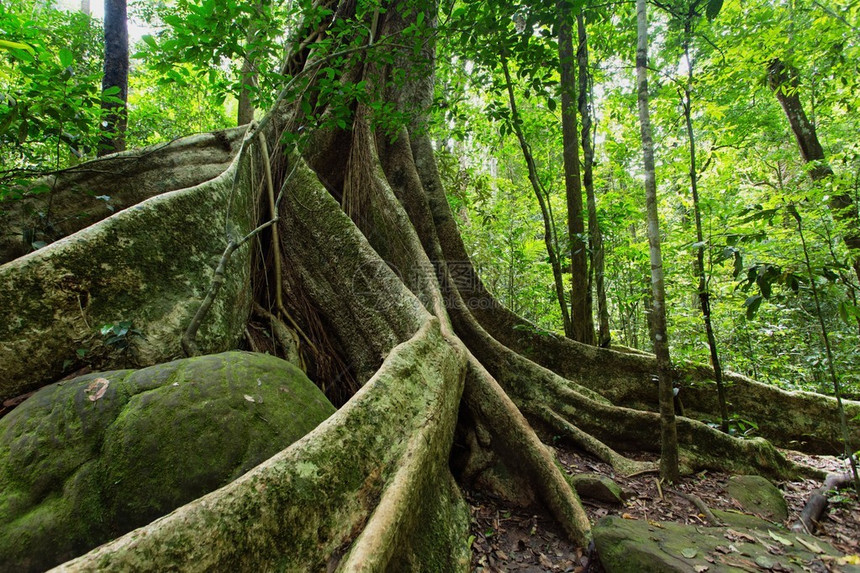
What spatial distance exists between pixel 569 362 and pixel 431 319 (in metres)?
2.44

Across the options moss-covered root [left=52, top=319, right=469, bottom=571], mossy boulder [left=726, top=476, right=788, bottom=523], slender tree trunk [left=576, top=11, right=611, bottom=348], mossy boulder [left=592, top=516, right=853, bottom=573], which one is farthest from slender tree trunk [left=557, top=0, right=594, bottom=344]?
moss-covered root [left=52, top=319, right=469, bottom=571]

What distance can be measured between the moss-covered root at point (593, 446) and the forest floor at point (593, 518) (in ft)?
0.21

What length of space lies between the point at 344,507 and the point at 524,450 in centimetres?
158

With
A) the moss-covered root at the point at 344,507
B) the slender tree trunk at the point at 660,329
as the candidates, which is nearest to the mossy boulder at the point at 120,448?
the moss-covered root at the point at 344,507

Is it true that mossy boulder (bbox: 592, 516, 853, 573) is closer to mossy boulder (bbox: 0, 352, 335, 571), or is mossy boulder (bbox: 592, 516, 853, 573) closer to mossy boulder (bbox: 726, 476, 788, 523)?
mossy boulder (bbox: 726, 476, 788, 523)

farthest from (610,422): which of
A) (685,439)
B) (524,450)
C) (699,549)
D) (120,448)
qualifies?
(120,448)

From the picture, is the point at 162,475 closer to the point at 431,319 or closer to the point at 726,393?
the point at 431,319

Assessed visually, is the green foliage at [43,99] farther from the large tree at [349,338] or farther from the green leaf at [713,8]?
the green leaf at [713,8]

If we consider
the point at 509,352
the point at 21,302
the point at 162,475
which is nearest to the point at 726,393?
the point at 509,352

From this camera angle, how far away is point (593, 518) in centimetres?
272

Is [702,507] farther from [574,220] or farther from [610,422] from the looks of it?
[574,220]

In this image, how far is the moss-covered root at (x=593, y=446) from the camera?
3.32 metres

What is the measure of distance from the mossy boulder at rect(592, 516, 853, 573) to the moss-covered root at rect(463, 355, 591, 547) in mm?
253

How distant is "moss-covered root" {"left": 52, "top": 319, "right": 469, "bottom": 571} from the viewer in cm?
132
